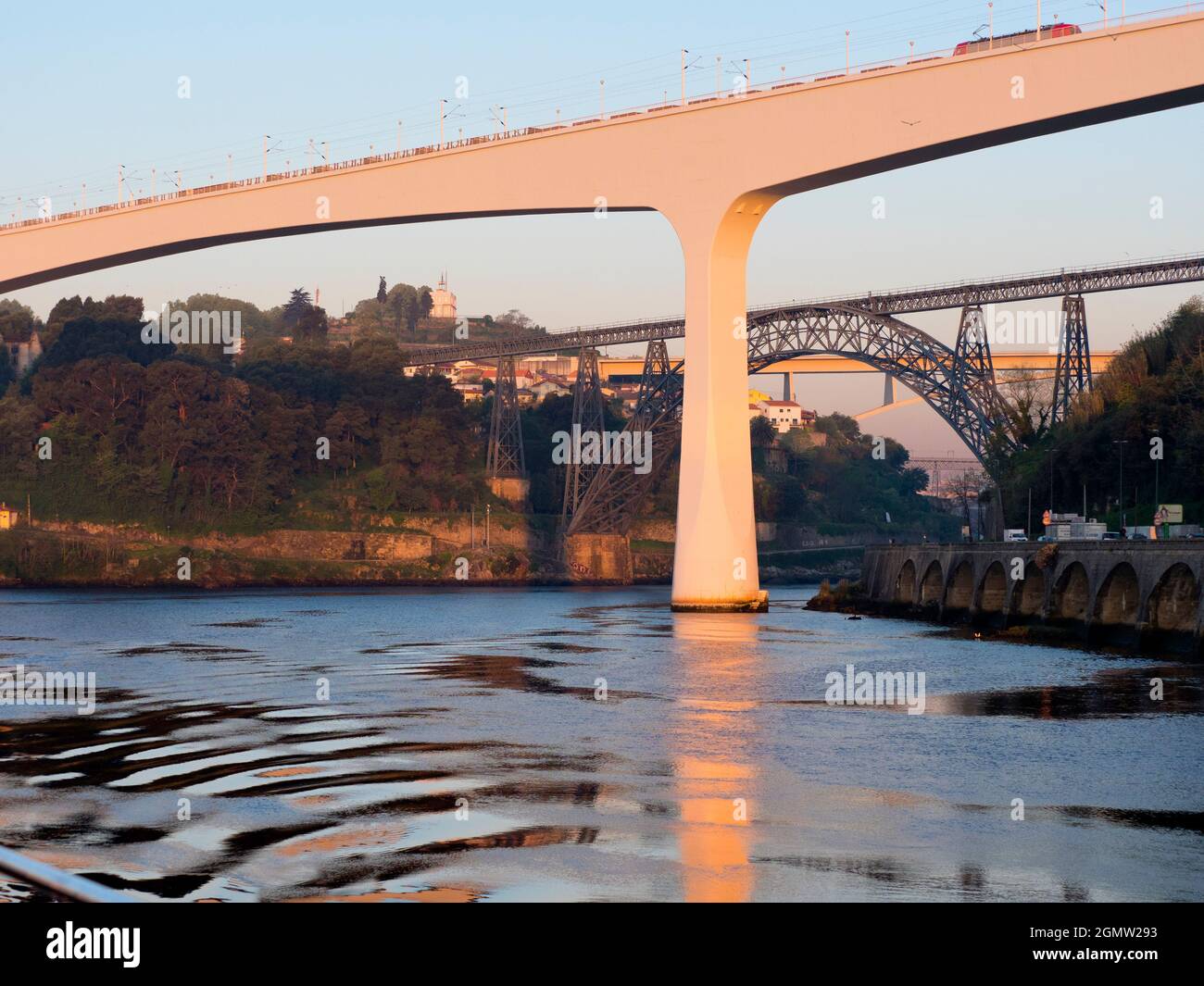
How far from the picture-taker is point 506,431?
343ft

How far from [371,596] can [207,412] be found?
86.2 feet

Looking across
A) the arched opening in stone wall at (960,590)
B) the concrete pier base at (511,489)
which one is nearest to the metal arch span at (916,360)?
the arched opening in stone wall at (960,590)

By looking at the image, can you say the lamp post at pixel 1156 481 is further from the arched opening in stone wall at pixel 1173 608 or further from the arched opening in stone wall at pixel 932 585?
the arched opening in stone wall at pixel 1173 608

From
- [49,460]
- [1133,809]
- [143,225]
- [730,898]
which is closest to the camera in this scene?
[730,898]

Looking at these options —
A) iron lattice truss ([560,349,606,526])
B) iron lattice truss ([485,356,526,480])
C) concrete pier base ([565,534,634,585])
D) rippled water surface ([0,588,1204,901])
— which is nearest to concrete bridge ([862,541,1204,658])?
rippled water surface ([0,588,1204,901])

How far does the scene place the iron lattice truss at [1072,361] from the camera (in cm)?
6462

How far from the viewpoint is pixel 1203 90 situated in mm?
33531

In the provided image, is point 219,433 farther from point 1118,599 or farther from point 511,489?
point 1118,599

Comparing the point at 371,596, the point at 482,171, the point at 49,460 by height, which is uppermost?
the point at 482,171

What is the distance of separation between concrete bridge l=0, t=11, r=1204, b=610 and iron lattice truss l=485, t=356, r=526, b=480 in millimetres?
47641

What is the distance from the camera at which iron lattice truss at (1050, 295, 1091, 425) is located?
64.6 m

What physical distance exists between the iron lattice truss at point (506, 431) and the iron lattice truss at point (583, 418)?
507cm

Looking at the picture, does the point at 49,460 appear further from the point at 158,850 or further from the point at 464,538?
the point at 158,850
